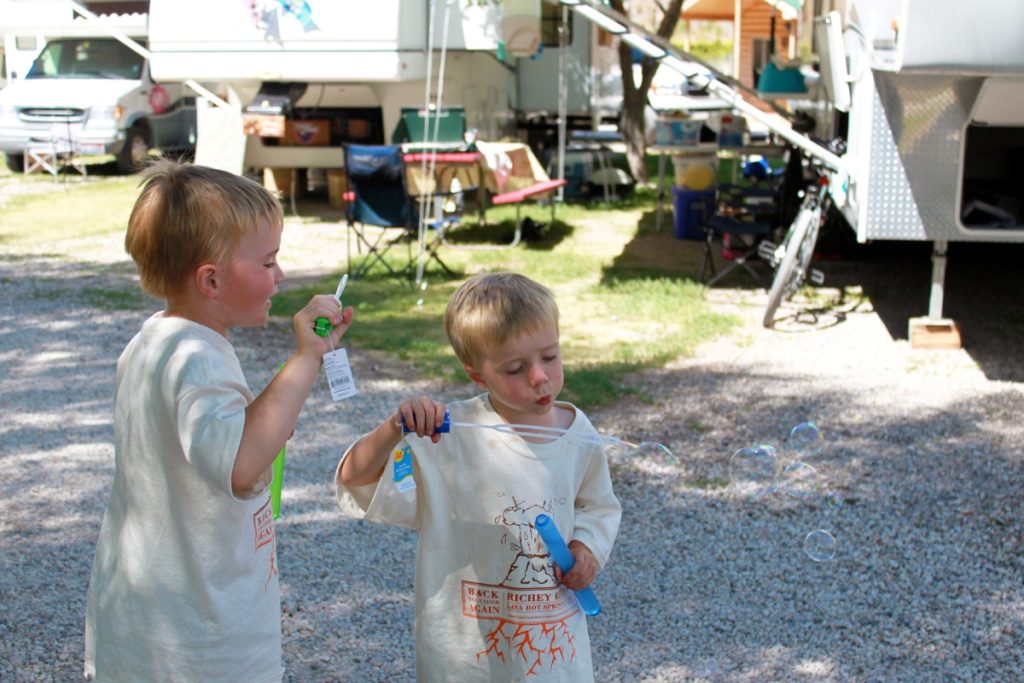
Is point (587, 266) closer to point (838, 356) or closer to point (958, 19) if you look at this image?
point (838, 356)

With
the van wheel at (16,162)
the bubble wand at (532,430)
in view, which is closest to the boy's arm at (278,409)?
the bubble wand at (532,430)

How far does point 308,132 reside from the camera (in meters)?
13.1

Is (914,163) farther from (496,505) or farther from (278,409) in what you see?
(278,409)

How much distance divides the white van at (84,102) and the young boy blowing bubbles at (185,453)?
44.8 ft

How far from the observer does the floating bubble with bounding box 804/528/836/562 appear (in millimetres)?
3842

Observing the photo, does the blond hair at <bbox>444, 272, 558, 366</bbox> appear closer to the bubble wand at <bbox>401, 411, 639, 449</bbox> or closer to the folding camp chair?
the bubble wand at <bbox>401, 411, 639, 449</bbox>

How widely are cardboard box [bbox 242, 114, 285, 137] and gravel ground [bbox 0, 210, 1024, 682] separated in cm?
470

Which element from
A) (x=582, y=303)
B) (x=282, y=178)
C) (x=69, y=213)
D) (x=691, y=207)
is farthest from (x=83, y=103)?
(x=582, y=303)

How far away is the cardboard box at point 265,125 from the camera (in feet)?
38.2

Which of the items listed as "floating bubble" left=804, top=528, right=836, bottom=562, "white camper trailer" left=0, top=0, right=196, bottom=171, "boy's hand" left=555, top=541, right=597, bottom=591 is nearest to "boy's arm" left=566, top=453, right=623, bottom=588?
"boy's hand" left=555, top=541, right=597, bottom=591

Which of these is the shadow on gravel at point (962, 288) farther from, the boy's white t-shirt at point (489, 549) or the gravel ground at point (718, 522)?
the boy's white t-shirt at point (489, 549)

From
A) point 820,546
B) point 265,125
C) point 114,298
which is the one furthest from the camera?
point 265,125

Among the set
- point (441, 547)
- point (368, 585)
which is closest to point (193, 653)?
point (441, 547)

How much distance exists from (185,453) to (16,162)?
55.7 feet
